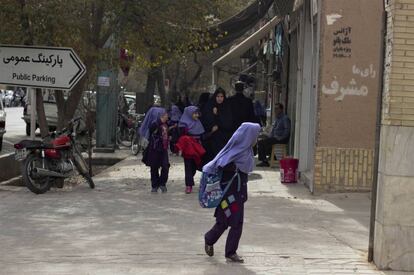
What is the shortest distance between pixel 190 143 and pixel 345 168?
261cm

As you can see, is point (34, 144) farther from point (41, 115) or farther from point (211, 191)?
point (211, 191)

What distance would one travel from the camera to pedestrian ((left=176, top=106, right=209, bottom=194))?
11039 mm

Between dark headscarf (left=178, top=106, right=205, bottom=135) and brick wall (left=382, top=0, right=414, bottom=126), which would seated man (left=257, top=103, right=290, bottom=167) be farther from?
brick wall (left=382, top=0, right=414, bottom=126)

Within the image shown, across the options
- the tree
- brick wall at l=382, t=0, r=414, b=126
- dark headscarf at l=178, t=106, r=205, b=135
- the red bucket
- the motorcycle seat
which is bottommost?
the red bucket

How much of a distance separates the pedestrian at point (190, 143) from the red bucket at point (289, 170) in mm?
1656

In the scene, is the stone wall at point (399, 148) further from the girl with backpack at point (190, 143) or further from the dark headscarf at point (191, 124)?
the dark headscarf at point (191, 124)

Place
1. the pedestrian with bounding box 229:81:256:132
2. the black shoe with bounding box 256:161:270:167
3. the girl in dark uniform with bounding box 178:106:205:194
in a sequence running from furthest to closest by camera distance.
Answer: the black shoe with bounding box 256:161:270:167, the pedestrian with bounding box 229:81:256:132, the girl in dark uniform with bounding box 178:106:205:194

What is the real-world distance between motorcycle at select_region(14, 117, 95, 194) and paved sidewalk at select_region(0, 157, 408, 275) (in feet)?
0.88

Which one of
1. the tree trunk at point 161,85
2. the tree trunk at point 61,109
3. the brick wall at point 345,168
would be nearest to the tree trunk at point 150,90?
the tree trunk at point 161,85

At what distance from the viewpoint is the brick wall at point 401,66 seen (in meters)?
5.98

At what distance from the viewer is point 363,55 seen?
10117 millimetres

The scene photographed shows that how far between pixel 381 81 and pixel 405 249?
160 centimetres

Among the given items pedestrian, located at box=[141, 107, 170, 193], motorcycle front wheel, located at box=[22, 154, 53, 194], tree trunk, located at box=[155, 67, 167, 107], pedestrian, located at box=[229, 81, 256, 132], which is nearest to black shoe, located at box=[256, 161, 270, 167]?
→ pedestrian, located at box=[229, 81, 256, 132]

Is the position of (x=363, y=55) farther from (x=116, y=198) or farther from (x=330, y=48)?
(x=116, y=198)
